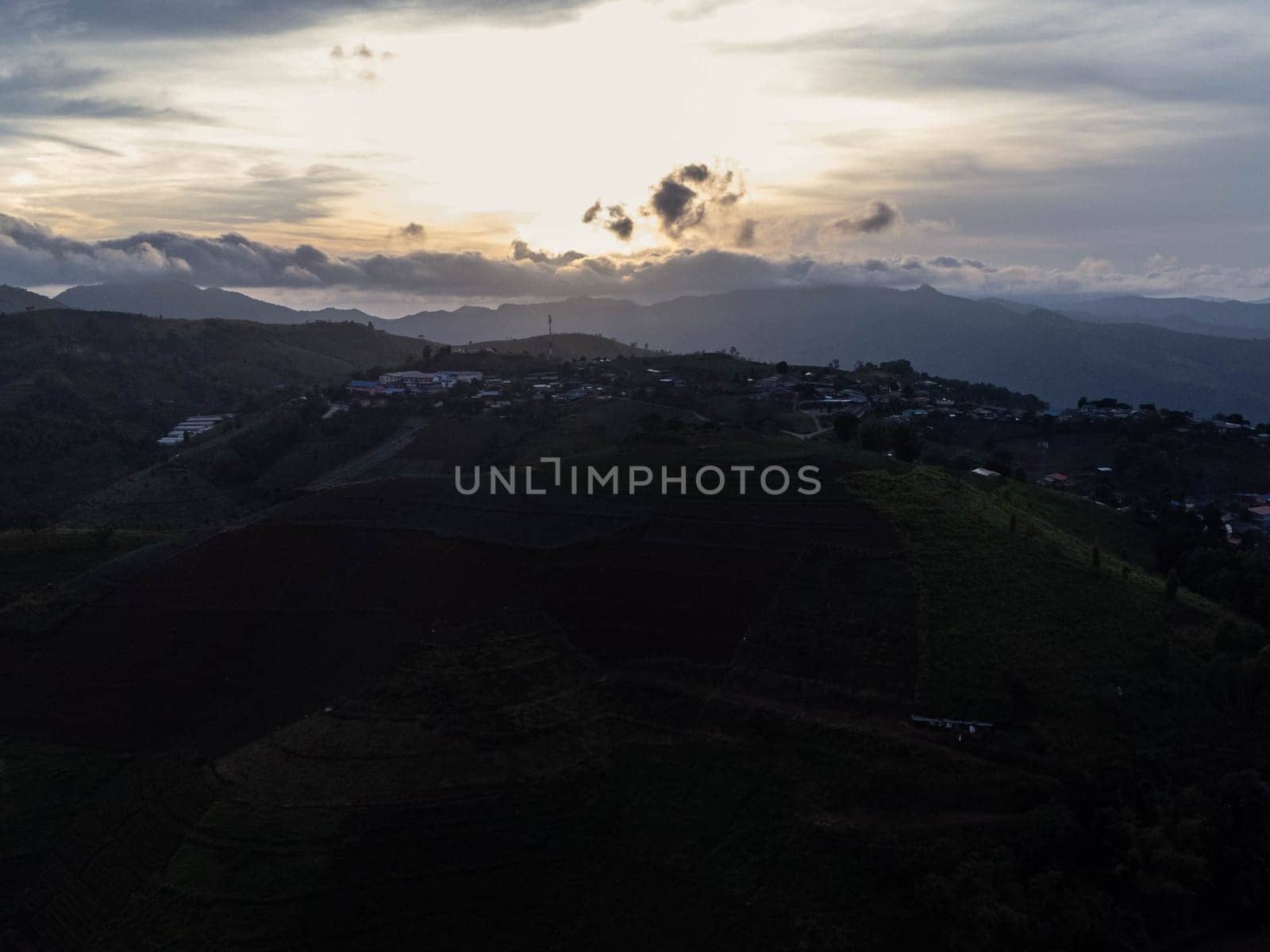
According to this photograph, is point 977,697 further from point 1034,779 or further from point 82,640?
point 82,640

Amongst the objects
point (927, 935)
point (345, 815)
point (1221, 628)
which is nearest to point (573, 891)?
point (345, 815)

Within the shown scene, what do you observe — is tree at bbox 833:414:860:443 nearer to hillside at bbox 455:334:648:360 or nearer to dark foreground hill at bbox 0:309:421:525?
dark foreground hill at bbox 0:309:421:525

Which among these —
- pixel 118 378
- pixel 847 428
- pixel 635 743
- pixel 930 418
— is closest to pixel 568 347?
pixel 118 378

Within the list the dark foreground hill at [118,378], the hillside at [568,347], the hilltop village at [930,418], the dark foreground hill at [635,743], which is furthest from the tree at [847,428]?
the hillside at [568,347]

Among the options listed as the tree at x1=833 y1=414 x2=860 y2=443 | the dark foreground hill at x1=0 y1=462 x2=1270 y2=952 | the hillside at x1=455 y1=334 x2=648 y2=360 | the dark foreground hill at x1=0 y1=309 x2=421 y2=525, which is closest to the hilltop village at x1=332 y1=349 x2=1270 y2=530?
the tree at x1=833 y1=414 x2=860 y2=443

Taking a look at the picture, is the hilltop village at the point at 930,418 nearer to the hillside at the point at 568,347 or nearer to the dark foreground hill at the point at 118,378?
the dark foreground hill at the point at 118,378
